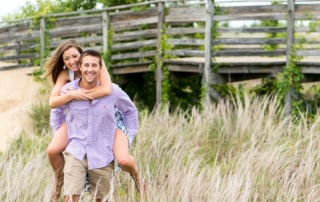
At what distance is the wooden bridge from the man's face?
7.97 metres

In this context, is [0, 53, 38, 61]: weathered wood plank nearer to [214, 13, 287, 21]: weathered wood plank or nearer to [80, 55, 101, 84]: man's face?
[214, 13, 287, 21]: weathered wood plank

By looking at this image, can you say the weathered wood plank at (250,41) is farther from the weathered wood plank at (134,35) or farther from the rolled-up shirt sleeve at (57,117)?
A: the rolled-up shirt sleeve at (57,117)

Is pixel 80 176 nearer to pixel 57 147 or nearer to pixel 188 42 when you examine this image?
pixel 57 147

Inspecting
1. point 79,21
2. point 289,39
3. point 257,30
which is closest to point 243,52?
point 257,30

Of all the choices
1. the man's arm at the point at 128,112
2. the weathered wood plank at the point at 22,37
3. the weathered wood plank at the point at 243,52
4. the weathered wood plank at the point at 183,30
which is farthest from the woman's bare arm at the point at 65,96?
the weathered wood plank at the point at 22,37

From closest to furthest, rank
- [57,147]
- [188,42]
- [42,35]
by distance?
1. [57,147]
2. [188,42]
3. [42,35]

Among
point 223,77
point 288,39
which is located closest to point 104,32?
point 223,77

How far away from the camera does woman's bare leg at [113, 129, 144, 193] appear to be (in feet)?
19.8

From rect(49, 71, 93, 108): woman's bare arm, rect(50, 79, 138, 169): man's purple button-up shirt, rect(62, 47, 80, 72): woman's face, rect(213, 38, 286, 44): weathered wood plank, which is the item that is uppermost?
rect(213, 38, 286, 44): weathered wood plank

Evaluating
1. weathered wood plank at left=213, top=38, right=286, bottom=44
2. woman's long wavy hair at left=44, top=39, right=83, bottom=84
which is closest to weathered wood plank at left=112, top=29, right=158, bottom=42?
weathered wood plank at left=213, top=38, right=286, bottom=44

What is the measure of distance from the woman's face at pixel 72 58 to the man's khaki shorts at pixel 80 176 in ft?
2.58

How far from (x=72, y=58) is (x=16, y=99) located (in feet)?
37.6

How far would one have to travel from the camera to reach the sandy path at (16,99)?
15180 millimetres

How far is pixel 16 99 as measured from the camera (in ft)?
57.6
